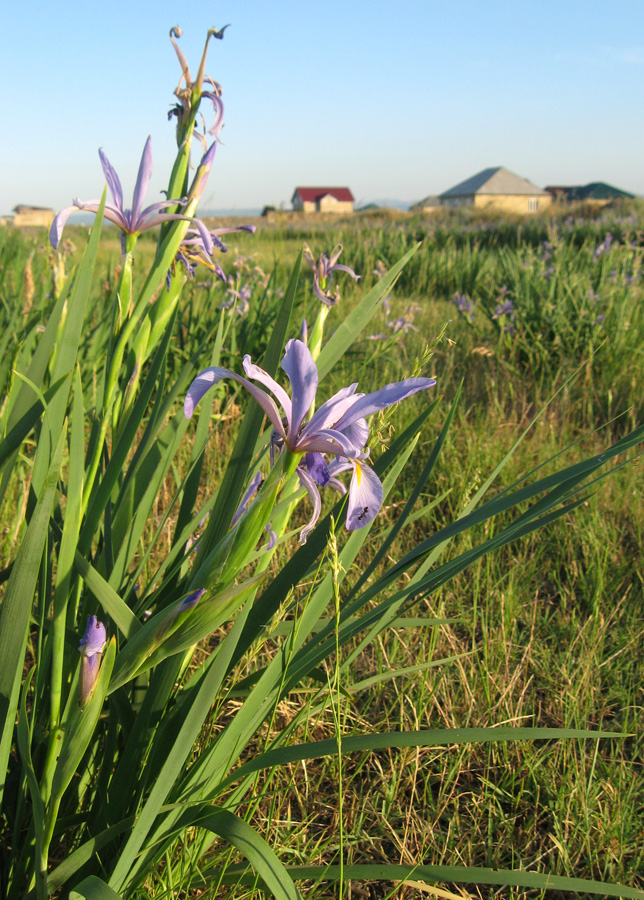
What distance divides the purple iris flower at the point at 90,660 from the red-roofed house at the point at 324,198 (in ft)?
170

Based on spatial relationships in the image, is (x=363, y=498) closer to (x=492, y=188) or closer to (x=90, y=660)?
(x=90, y=660)

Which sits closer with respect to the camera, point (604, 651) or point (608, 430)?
point (604, 651)

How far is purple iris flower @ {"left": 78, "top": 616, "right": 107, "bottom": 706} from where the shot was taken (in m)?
0.70

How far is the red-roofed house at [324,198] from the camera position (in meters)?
50.2

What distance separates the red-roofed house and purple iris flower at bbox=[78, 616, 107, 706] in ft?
170

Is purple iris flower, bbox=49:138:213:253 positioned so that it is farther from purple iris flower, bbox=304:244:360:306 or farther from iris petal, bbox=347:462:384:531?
iris petal, bbox=347:462:384:531

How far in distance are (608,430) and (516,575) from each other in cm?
128

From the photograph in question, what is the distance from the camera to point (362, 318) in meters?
0.96

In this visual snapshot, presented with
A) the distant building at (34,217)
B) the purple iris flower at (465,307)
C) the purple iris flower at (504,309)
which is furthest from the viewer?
the distant building at (34,217)

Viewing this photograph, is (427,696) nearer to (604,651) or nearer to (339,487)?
(604,651)

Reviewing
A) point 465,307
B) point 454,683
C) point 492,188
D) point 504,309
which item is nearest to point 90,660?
point 454,683

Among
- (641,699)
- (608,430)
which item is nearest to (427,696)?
(641,699)

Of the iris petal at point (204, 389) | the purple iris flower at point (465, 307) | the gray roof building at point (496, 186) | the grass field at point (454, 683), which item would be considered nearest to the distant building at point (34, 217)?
the purple iris flower at point (465, 307)

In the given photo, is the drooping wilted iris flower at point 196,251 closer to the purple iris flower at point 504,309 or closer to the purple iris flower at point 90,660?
the purple iris flower at point 90,660
